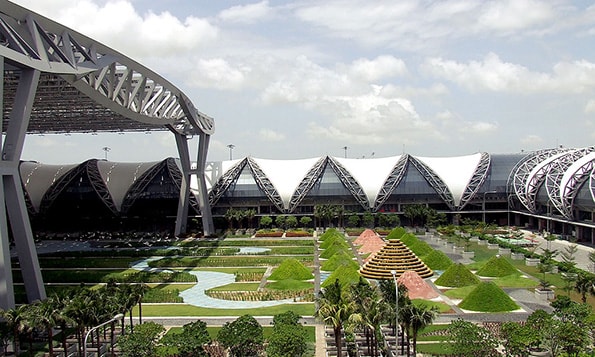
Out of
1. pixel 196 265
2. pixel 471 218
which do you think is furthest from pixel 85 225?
pixel 471 218

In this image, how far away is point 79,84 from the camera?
45.1 metres

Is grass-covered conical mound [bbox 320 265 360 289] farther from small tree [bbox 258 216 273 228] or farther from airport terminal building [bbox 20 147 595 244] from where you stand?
airport terminal building [bbox 20 147 595 244]

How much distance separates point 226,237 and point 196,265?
984 inches

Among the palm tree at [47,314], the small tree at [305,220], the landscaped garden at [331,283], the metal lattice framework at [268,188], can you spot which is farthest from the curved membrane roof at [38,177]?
the palm tree at [47,314]

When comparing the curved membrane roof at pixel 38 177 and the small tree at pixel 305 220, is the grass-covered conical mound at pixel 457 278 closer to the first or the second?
the small tree at pixel 305 220

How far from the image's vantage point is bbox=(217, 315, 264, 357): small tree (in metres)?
27.7

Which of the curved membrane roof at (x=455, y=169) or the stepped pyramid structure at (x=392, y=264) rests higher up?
the curved membrane roof at (x=455, y=169)

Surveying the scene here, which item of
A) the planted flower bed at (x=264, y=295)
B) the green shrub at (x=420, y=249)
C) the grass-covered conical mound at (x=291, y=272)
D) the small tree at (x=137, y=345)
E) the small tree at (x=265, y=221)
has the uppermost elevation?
the small tree at (x=265, y=221)

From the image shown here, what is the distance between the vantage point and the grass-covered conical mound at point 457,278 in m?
47.9

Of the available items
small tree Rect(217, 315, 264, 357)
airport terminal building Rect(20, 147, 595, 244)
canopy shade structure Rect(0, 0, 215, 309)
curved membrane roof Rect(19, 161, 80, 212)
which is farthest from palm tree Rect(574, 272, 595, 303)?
curved membrane roof Rect(19, 161, 80, 212)

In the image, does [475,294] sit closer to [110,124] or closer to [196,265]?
[196,265]

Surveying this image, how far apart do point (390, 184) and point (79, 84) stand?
58522 millimetres

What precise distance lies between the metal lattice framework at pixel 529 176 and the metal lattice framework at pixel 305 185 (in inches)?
1211

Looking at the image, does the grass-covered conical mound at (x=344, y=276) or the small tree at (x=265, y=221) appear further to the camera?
the small tree at (x=265, y=221)
